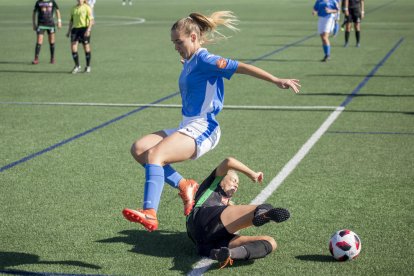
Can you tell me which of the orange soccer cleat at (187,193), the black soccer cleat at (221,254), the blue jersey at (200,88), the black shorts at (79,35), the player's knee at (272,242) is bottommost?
the black shorts at (79,35)

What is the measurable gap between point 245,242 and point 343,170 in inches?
148

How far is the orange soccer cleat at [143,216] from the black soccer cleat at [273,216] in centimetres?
83

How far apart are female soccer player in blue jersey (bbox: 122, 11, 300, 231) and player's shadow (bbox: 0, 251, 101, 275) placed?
2.75ft

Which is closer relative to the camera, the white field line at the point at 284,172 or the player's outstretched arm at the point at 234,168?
the white field line at the point at 284,172

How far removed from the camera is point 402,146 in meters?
11.2

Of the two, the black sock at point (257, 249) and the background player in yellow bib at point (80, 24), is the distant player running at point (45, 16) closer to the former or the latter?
the background player in yellow bib at point (80, 24)

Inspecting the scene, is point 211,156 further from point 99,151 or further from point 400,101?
point 400,101

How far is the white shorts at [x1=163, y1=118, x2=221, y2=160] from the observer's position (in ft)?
21.6

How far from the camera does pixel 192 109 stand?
6770mm

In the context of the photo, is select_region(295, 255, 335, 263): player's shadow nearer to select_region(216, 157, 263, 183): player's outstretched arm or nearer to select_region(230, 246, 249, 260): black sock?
select_region(230, 246, 249, 260): black sock

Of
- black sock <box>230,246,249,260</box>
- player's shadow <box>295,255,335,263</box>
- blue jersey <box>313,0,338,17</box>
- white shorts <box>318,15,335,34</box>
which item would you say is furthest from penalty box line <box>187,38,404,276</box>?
blue jersey <box>313,0,338,17</box>

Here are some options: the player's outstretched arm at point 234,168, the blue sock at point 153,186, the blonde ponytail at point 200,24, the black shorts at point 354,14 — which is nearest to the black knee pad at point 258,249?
the player's outstretched arm at point 234,168

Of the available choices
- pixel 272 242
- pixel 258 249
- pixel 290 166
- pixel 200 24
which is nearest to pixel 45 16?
pixel 290 166

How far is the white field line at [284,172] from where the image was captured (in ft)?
20.5
